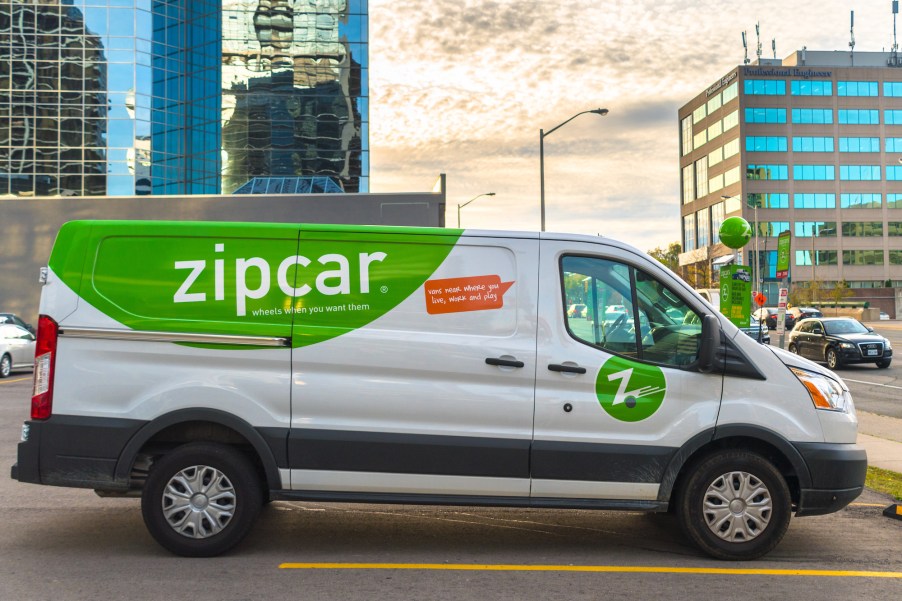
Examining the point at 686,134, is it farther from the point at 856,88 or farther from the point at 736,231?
the point at 736,231

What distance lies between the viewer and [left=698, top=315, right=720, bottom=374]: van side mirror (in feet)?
18.2

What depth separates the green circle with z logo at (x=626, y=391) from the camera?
5590 millimetres

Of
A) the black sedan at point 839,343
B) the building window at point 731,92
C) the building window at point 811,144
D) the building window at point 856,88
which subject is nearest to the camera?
the black sedan at point 839,343

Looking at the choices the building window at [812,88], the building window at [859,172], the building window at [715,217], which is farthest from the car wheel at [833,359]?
the building window at [859,172]

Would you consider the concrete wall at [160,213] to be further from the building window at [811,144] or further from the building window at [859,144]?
the building window at [859,144]

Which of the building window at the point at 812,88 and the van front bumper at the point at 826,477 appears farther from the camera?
the building window at the point at 812,88

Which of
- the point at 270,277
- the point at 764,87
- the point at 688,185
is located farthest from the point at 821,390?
the point at 688,185

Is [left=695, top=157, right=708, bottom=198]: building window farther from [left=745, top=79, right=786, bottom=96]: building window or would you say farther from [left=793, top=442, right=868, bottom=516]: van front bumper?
[left=793, top=442, right=868, bottom=516]: van front bumper

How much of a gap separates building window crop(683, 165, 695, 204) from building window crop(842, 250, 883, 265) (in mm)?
20959

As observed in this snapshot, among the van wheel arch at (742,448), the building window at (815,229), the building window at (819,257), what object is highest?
the building window at (815,229)

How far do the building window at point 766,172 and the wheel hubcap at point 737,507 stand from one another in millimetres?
97793

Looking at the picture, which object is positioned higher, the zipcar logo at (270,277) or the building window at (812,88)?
the building window at (812,88)

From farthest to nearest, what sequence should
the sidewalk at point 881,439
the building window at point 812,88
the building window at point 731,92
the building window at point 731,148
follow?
1. the building window at point 812,88
2. the building window at point 731,148
3. the building window at point 731,92
4. the sidewalk at point 881,439

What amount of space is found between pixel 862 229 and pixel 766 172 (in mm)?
14576
